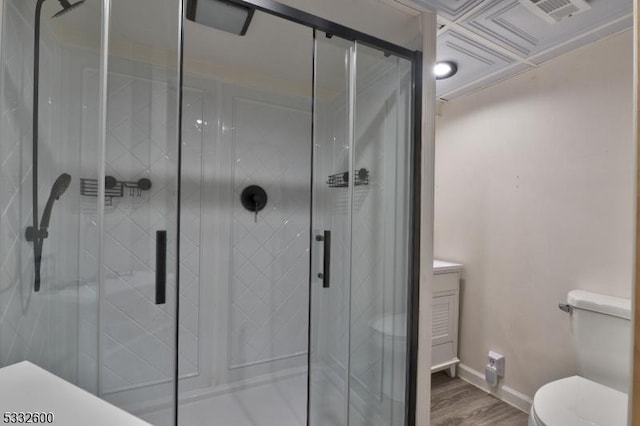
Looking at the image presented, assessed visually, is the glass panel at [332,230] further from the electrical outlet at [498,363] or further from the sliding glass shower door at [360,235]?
the electrical outlet at [498,363]

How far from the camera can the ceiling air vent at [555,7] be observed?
4.18 ft

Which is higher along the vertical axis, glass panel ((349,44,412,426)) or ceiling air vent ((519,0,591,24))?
ceiling air vent ((519,0,591,24))

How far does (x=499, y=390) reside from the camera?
1.89 m

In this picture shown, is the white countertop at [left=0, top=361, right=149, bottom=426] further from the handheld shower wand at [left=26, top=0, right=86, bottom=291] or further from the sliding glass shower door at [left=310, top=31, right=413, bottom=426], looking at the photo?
the sliding glass shower door at [left=310, top=31, right=413, bottom=426]

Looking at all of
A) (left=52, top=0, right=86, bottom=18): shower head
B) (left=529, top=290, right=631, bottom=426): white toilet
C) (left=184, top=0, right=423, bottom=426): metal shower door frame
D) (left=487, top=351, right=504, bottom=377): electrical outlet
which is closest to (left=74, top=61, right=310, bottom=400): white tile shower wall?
(left=52, top=0, right=86, bottom=18): shower head

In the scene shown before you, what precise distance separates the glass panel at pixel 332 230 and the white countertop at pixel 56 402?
90 cm

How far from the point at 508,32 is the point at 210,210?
2020 mm

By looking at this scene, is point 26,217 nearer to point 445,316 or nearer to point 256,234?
point 256,234

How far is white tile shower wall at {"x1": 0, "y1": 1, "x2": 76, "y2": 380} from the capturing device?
0.98m

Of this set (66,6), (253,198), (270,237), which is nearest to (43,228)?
(66,6)

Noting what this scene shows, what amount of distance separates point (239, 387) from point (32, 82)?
2002 millimetres

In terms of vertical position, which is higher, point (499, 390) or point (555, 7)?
point (555, 7)

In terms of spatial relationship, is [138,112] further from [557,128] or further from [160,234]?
[557,128]

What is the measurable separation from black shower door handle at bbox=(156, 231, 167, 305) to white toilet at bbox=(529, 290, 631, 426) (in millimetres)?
1561
